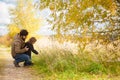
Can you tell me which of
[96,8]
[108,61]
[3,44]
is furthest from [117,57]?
[3,44]

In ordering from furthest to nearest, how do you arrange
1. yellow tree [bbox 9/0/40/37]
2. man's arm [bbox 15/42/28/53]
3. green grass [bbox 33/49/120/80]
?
1. yellow tree [bbox 9/0/40/37]
2. man's arm [bbox 15/42/28/53]
3. green grass [bbox 33/49/120/80]

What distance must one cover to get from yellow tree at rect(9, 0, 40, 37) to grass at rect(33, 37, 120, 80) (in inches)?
956

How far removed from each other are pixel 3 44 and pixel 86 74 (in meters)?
37.1

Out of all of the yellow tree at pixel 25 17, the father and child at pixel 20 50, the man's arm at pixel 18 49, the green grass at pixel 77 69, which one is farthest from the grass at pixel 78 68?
the yellow tree at pixel 25 17

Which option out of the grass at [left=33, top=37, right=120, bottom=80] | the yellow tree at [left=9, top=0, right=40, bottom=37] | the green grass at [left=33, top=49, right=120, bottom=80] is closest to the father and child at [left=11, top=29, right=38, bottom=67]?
the grass at [left=33, top=37, right=120, bottom=80]

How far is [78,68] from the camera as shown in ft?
44.7

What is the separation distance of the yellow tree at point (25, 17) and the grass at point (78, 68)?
79.6 feet

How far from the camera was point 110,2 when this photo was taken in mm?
13250

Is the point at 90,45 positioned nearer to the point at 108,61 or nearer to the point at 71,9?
the point at 108,61

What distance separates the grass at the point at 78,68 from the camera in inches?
487

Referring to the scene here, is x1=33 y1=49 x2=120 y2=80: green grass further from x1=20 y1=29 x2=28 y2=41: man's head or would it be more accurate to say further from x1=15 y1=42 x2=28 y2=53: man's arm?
x1=20 y1=29 x2=28 y2=41: man's head

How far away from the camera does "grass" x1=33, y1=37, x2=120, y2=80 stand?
12.4 m

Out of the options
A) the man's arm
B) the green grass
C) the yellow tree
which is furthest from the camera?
the yellow tree

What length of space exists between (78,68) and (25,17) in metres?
27.7
